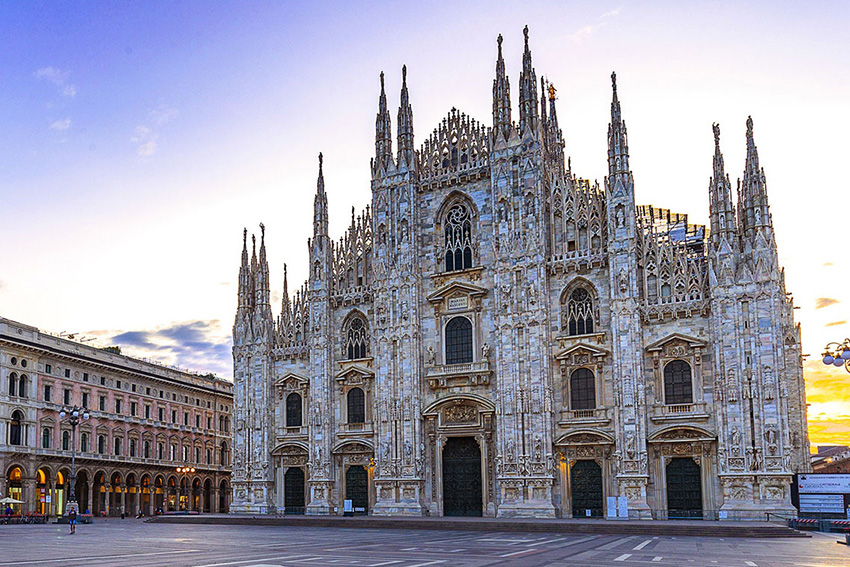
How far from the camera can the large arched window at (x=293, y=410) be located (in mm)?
56844

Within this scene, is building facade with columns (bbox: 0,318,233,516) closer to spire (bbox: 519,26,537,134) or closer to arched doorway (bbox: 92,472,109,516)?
arched doorway (bbox: 92,472,109,516)

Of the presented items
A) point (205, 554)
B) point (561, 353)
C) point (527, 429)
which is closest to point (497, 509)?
point (527, 429)

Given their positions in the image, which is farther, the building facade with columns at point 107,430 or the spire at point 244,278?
the building facade with columns at point 107,430

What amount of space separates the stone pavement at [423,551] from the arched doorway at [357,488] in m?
16.3

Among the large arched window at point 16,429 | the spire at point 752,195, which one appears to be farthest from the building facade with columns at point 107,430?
the spire at point 752,195

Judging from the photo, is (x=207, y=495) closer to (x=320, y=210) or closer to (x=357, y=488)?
(x=357, y=488)

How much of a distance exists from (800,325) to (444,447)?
23093 millimetres

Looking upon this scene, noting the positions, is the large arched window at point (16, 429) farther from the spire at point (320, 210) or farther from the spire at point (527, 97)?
the spire at point (527, 97)

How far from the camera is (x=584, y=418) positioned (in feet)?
153

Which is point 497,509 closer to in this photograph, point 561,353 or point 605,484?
point 605,484

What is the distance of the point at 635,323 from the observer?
4550 centimetres

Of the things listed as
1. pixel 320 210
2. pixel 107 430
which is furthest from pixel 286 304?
pixel 107 430

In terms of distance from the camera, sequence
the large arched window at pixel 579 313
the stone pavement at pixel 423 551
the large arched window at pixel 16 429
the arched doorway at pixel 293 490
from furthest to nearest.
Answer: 1. the large arched window at pixel 16 429
2. the arched doorway at pixel 293 490
3. the large arched window at pixel 579 313
4. the stone pavement at pixel 423 551

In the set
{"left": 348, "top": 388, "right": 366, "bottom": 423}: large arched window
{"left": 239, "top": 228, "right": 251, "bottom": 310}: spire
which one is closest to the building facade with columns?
{"left": 239, "top": 228, "right": 251, "bottom": 310}: spire
